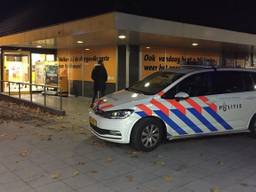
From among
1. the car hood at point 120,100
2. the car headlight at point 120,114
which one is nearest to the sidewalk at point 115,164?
the car headlight at point 120,114

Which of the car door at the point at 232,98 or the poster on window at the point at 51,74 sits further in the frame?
the poster on window at the point at 51,74

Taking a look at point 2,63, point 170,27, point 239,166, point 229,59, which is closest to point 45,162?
point 239,166

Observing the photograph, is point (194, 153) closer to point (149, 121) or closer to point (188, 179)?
point (149, 121)

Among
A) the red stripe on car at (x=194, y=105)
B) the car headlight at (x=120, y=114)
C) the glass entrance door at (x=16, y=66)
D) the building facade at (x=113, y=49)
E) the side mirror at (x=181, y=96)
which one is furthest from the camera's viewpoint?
the glass entrance door at (x=16, y=66)

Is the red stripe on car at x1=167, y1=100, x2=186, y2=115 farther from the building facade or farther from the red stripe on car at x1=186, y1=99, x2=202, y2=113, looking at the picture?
the building facade

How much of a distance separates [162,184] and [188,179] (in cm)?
46

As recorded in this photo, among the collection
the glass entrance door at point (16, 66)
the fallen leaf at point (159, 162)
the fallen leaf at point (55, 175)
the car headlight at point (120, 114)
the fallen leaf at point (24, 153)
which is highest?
the glass entrance door at point (16, 66)

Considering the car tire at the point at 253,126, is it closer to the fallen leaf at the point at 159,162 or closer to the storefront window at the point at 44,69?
the fallen leaf at the point at 159,162

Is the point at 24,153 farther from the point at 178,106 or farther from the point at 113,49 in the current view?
the point at 113,49

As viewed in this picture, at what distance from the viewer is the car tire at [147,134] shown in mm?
6219

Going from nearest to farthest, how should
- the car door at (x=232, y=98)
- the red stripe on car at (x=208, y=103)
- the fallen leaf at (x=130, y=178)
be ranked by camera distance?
the fallen leaf at (x=130, y=178) < the red stripe on car at (x=208, y=103) < the car door at (x=232, y=98)

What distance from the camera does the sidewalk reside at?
461 cm

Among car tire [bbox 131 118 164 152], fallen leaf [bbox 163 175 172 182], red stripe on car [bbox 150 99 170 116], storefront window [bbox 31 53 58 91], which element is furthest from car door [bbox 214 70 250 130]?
storefront window [bbox 31 53 58 91]

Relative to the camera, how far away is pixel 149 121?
6.31m
